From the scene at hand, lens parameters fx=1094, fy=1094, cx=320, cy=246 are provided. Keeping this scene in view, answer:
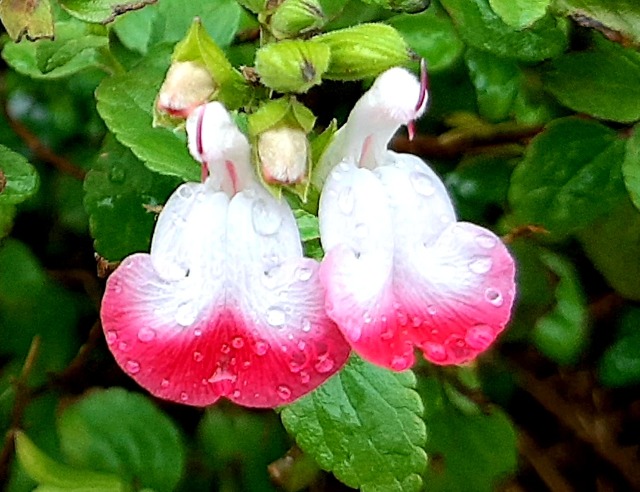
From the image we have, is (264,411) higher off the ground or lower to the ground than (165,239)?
lower

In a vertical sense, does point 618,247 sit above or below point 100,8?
below

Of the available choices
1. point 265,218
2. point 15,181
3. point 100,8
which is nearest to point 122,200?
point 15,181

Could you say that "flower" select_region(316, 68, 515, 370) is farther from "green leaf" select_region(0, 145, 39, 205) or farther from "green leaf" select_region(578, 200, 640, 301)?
"green leaf" select_region(578, 200, 640, 301)

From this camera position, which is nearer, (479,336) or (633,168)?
(479,336)

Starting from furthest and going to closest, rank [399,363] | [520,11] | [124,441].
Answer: [124,441] < [520,11] < [399,363]

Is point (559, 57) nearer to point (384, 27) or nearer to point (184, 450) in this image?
point (384, 27)

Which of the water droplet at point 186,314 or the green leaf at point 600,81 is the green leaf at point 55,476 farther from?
the green leaf at point 600,81

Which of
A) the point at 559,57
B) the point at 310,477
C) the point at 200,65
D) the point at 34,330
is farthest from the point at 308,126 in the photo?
the point at 34,330

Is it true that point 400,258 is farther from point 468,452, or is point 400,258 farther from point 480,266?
point 468,452

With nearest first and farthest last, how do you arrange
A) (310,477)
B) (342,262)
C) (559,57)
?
(342,262)
(559,57)
(310,477)
